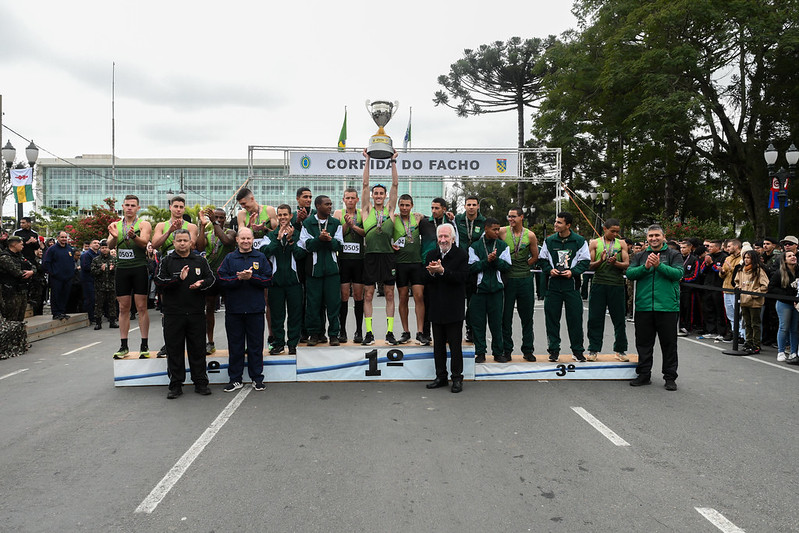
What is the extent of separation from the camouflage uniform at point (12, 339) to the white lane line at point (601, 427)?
9366 mm

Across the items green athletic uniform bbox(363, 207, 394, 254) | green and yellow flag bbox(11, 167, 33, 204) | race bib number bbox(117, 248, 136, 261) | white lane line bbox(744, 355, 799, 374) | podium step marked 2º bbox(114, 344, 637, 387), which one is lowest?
white lane line bbox(744, 355, 799, 374)

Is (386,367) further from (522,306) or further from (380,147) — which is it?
(380,147)

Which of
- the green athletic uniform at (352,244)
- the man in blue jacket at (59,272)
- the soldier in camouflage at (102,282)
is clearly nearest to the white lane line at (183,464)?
the green athletic uniform at (352,244)

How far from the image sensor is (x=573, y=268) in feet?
25.5

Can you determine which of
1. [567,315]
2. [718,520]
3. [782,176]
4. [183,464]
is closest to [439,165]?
[782,176]

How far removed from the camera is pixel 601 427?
561cm

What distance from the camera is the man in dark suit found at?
6879mm

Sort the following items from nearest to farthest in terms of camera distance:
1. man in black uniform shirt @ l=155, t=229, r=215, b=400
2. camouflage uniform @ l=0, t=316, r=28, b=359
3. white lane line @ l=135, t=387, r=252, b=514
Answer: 1. white lane line @ l=135, t=387, r=252, b=514
2. man in black uniform shirt @ l=155, t=229, r=215, b=400
3. camouflage uniform @ l=0, t=316, r=28, b=359

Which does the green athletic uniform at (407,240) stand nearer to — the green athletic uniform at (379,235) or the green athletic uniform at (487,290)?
the green athletic uniform at (379,235)

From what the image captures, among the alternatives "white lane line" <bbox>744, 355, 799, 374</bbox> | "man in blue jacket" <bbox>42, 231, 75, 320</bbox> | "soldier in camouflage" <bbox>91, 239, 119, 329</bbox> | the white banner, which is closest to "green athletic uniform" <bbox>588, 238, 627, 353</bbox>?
"white lane line" <bbox>744, 355, 799, 374</bbox>

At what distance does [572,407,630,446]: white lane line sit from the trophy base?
163 inches

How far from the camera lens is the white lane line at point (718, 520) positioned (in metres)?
3.55

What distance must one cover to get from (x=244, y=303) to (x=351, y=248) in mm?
1740

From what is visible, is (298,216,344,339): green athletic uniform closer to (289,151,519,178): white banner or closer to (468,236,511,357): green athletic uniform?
(468,236,511,357): green athletic uniform
